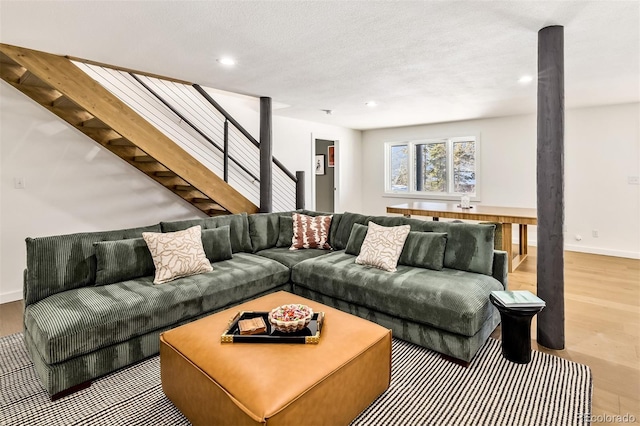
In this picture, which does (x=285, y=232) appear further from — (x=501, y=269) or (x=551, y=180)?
(x=551, y=180)

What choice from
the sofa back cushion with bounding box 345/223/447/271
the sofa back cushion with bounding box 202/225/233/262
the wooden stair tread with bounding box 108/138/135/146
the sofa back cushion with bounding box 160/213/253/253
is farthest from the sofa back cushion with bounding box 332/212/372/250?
the wooden stair tread with bounding box 108/138/135/146

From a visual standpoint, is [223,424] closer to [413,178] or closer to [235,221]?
[235,221]

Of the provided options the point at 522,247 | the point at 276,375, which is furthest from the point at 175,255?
the point at 522,247

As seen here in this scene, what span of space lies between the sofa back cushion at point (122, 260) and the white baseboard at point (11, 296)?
167 centimetres

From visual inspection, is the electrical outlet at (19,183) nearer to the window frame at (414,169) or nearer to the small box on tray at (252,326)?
the small box on tray at (252,326)

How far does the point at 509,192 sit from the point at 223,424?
19.9 ft

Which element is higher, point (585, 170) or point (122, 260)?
point (585, 170)

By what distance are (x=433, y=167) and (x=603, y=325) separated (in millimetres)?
4584

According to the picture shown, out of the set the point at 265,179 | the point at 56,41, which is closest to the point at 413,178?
the point at 265,179

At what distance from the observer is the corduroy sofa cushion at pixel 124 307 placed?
1.91 m

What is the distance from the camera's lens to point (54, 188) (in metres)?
3.62

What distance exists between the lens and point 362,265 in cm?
299

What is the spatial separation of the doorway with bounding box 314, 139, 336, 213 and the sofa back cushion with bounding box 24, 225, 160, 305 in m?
5.69

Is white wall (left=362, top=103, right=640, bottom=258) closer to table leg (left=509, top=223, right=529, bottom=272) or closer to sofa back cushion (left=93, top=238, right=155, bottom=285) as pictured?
table leg (left=509, top=223, right=529, bottom=272)
